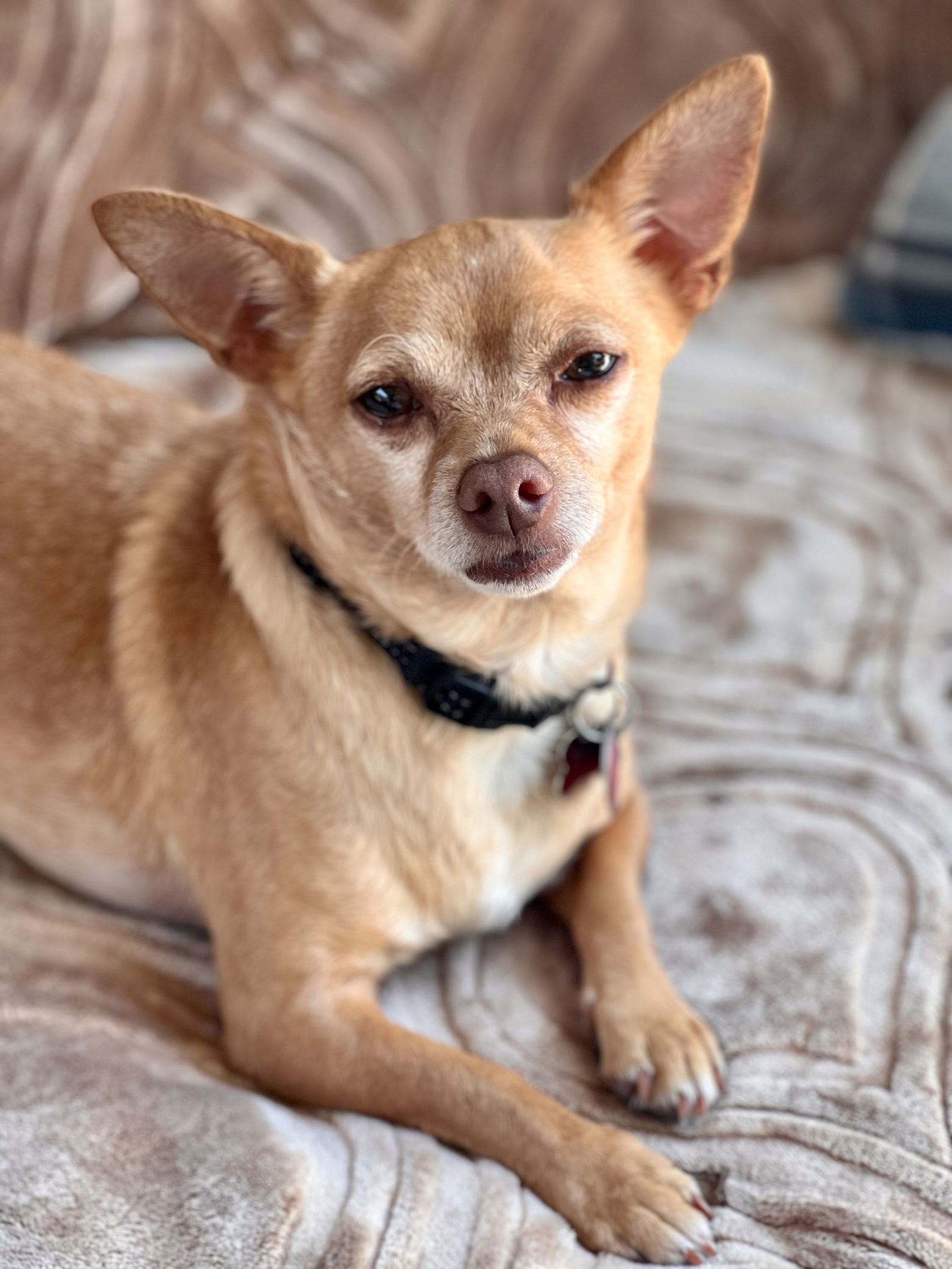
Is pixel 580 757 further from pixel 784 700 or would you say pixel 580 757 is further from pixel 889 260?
pixel 889 260

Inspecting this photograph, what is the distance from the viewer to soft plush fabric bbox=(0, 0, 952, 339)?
71.4 inches

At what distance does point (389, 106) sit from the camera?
227cm

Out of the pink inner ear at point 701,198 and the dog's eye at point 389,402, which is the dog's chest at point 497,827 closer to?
the dog's eye at point 389,402

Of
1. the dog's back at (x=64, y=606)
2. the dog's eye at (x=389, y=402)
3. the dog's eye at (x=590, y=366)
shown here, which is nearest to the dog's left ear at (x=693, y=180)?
the dog's eye at (x=590, y=366)

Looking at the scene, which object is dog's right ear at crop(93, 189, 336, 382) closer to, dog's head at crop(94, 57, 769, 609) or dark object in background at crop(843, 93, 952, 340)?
dog's head at crop(94, 57, 769, 609)

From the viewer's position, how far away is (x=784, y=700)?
1785 mm

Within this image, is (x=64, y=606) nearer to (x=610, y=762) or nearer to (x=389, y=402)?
(x=389, y=402)

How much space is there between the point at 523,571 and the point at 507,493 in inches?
3.8

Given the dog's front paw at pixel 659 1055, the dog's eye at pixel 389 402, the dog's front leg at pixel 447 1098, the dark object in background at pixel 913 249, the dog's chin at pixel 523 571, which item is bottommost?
the dog's front leg at pixel 447 1098

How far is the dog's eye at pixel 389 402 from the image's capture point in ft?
3.83

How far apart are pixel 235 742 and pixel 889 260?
1781mm

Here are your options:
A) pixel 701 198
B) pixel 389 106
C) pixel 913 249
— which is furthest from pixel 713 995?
pixel 389 106

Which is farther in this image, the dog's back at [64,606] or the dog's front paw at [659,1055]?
the dog's back at [64,606]

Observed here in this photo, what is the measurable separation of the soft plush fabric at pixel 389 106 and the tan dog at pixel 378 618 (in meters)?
0.54
